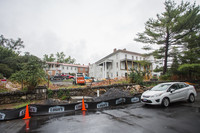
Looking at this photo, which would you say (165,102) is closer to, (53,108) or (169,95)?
(169,95)

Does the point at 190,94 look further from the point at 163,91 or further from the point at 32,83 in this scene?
the point at 32,83

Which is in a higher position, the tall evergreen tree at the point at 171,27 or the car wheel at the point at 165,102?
the tall evergreen tree at the point at 171,27

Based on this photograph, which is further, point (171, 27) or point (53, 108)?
point (171, 27)

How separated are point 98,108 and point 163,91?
4.71m

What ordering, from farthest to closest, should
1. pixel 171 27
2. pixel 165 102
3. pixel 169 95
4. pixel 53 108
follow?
pixel 171 27 → pixel 169 95 → pixel 165 102 → pixel 53 108

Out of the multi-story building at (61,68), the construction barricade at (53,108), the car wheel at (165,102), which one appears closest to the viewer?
the construction barricade at (53,108)

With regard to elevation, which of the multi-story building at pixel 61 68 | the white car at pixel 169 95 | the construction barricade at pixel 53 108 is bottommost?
the construction barricade at pixel 53 108

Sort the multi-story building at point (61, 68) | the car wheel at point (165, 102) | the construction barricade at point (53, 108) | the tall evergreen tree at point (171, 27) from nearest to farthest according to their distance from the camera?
1. the construction barricade at point (53, 108)
2. the car wheel at point (165, 102)
3. the tall evergreen tree at point (171, 27)
4. the multi-story building at point (61, 68)

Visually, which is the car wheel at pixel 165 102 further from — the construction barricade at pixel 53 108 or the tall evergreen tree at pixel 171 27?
the tall evergreen tree at pixel 171 27

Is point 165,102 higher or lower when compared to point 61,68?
lower

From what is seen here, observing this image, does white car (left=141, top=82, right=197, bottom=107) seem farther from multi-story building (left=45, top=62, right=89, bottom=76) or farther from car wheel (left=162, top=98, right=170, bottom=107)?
multi-story building (left=45, top=62, right=89, bottom=76)

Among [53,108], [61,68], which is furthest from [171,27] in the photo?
[61,68]

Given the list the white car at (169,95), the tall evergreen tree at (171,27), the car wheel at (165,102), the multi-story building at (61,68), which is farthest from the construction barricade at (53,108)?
the multi-story building at (61,68)

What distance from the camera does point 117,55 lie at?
3319 centimetres
